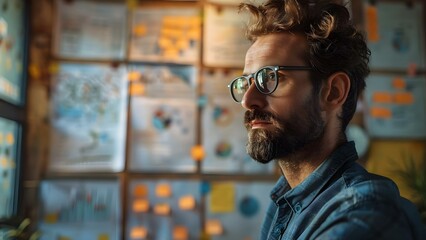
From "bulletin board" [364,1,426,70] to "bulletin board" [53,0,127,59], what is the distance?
1.73 meters

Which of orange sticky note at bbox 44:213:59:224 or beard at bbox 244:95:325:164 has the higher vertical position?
beard at bbox 244:95:325:164

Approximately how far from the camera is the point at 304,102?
104cm

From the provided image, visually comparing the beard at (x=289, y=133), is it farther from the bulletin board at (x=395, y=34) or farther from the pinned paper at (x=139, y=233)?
the bulletin board at (x=395, y=34)

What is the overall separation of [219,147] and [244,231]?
563mm

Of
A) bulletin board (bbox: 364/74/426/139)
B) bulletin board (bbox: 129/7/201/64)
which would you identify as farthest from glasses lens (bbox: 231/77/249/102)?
bulletin board (bbox: 364/74/426/139)

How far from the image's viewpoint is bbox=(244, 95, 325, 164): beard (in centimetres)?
102

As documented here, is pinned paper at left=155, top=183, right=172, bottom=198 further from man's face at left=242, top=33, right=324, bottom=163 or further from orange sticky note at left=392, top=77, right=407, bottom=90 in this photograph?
orange sticky note at left=392, top=77, right=407, bottom=90

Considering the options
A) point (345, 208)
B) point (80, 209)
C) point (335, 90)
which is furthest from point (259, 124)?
point (80, 209)

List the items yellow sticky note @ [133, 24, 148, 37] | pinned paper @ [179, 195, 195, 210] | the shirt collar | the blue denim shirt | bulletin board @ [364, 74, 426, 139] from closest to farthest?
1. the blue denim shirt
2. the shirt collar
3. pinned paper @ [179, 195, 195, 210]
4. yellow sticky note @ [133, 24, 148, 37]
5. bulletin board @ [364, 74, 426, 139]

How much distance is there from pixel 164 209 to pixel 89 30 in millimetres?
1262

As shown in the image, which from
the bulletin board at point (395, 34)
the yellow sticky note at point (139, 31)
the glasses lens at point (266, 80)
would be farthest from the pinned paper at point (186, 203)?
the glasses lens at point (266, 80)

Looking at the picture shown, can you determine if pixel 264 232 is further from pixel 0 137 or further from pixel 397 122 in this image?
pixel 397 122

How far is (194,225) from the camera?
2.59 meters

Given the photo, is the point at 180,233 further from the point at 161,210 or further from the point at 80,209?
the point at 80,209
